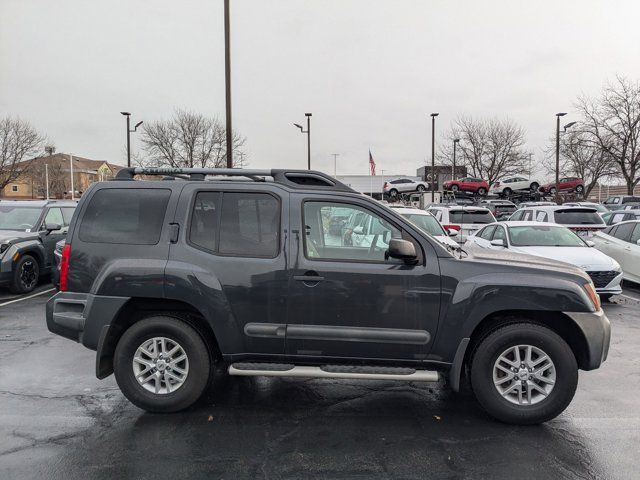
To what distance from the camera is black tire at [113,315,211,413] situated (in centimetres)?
418

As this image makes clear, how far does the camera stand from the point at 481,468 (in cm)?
333

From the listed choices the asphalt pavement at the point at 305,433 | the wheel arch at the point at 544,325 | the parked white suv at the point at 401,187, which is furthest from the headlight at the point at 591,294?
the parked white suv at the point at 401,187

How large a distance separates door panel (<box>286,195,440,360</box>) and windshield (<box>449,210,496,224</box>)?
40.4 feet

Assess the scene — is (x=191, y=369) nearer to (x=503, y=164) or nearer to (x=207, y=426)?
(x=207, y=426)

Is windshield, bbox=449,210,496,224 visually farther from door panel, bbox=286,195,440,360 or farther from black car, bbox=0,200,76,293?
door panel, bbox=286,195,440,360

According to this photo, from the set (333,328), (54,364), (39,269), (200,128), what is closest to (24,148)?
(200,128)

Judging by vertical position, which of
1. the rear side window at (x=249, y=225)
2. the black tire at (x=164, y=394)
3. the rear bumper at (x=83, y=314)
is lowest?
the black tire at (x=164, y=394)

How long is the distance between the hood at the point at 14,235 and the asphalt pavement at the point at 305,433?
5.32 m

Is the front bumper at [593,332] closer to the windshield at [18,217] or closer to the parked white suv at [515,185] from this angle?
the windshield at [18,217]

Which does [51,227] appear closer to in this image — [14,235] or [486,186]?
[14,235]

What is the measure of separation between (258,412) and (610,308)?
7.17 meters

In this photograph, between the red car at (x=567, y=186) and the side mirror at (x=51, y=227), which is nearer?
the side mirror at (x=51, y=227)

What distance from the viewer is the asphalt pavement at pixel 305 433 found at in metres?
3.32

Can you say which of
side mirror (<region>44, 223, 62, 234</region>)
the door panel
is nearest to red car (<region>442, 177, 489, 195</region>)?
side mirror (<region>44, 223, 62, 234</region>)
